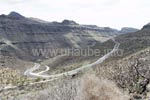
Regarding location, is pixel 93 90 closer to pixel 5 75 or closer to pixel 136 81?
pixel 136 81

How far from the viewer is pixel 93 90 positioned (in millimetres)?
45062

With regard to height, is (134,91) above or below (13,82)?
above

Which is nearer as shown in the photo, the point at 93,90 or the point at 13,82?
the point at 93,90

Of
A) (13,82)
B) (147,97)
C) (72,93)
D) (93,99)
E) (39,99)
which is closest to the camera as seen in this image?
(93,99)

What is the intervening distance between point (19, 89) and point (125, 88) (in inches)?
2759

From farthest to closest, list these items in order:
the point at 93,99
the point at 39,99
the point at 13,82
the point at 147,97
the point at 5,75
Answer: the point at 5,75 < the point at 13,82 < the point at 39,99 < the point at 147,97 < the point at 93,99

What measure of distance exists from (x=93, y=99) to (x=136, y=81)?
72.8 ft

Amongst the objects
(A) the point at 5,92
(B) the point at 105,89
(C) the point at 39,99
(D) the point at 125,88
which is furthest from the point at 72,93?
(A) the point at 5,92

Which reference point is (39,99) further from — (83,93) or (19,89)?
(19,89)

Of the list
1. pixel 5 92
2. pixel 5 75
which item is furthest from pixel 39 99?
pixel 5 75

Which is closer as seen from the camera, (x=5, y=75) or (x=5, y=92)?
(x=5, y=92)

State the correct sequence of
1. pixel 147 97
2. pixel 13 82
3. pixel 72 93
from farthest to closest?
pixel 13 82 < pixel 72 93 < pixel 147 97

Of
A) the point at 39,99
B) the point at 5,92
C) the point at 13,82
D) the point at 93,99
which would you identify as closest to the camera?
the point at 93,99

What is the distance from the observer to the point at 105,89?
45625 mm
